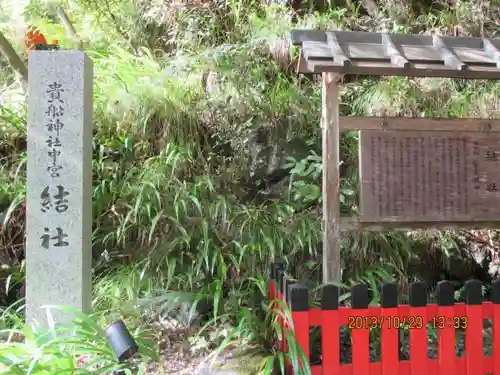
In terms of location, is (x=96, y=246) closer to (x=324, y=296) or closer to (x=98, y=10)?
(x=324, y=296)

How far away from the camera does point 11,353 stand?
2668 millimetres

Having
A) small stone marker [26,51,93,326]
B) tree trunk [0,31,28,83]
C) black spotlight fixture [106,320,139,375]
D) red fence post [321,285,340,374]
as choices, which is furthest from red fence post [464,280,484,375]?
tree trunk [0,31,28,83]

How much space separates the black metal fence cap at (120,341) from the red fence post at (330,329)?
1.13m

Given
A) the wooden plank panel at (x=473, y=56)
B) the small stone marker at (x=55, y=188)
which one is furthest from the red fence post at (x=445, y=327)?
the small stone marker at (x=55, y=188)

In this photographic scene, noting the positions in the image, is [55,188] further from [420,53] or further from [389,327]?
[420,53]

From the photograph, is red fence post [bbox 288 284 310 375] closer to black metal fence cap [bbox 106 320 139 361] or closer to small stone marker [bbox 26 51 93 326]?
black metal fence cap [bbox 106 320 139 361]

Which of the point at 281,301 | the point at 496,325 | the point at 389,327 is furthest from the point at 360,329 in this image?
the point at 496,325

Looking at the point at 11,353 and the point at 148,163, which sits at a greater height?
the point at 148,163

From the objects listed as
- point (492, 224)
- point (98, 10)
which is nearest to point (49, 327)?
point (492, 224)

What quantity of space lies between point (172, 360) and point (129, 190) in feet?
6.06

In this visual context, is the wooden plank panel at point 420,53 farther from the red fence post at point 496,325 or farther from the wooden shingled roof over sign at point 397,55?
the red fence post at point 496,325

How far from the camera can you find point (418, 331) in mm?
2727

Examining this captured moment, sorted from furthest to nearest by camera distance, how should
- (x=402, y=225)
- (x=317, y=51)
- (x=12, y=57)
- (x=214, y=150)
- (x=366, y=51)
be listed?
(x=214, y=150), (x=12, y=57), (x=402, y=225), (x=366, y=51), (x=317, y=51)

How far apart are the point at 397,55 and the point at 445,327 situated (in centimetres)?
197
